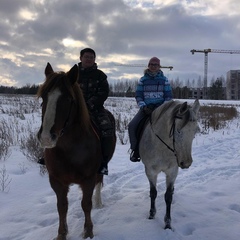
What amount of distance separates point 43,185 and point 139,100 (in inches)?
109

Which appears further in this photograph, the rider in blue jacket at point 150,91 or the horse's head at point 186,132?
the rider in blue jacket at point 150,91

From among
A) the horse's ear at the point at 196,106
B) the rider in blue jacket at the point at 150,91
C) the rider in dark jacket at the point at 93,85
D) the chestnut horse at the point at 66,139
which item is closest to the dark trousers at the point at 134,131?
the rider in blue jacket at the point at 150,91

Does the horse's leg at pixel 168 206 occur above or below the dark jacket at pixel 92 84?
below

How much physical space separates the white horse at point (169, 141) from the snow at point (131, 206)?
15.2 inches

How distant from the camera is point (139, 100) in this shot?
16.0ft

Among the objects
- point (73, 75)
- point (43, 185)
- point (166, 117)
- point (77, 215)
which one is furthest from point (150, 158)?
point (43, 185)

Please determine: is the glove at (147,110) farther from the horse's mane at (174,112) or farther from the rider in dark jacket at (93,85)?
the rider in dark jacket at (93,85)

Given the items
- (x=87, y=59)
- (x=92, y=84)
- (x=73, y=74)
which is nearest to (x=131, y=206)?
(x=92, y=84)

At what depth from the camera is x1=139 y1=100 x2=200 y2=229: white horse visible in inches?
130

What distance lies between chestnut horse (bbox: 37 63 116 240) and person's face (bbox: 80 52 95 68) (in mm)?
1000

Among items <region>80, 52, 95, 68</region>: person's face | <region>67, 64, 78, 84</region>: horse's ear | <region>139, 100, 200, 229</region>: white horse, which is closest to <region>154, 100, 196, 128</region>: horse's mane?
<region>139, 100, 200, 229</region>: white horse

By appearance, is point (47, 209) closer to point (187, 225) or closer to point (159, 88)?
point (187, 225)

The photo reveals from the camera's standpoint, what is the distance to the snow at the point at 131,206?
379cm

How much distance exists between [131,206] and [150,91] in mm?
2067
